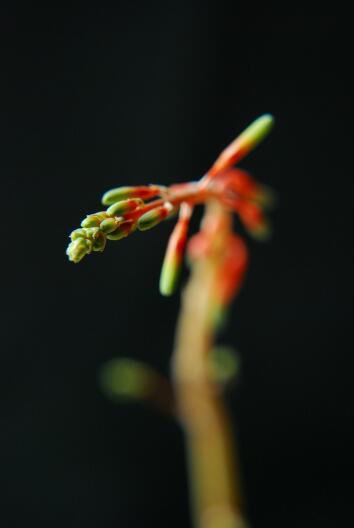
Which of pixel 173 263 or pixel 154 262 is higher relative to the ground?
pixel 154 262

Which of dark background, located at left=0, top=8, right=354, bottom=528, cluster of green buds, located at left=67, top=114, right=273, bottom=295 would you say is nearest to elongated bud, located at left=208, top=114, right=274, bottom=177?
cluster of green buds, located at left=67, top=114, right=273, bottom=295

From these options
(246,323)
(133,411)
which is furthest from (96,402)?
(246,323)

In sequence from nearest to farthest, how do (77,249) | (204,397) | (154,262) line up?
(77,249)
(204,397)
(154,262)

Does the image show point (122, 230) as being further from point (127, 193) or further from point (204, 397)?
point (204, 397)

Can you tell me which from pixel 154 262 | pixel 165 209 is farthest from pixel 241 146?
pixel 154 262

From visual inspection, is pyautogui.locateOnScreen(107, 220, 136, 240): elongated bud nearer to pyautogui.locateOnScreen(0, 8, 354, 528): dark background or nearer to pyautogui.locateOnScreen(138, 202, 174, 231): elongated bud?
pyautogui.locateOnScreen(138, 202, 174, 231): elongated bud

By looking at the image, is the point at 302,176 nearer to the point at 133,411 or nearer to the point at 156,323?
the point at 156,323
